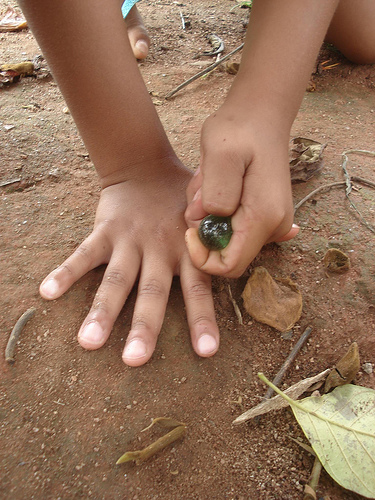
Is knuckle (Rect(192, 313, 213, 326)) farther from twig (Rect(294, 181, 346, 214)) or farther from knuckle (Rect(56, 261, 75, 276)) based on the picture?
twig (Rect(294, 181, 346, 214))

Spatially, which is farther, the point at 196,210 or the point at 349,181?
the point at 349,181

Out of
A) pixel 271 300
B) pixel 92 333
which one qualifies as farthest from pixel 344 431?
pixel 92 333

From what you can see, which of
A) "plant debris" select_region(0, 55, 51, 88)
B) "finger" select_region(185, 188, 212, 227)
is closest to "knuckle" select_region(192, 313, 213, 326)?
"finger" select_region(185, 188, 212, 227)

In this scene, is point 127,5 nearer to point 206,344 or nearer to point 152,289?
point 152,289

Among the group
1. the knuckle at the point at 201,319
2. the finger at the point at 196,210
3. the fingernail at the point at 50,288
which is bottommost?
the knuckle at the point at 201,319

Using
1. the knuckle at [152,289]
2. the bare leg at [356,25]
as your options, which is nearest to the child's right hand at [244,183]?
the knuckle at [152,289]

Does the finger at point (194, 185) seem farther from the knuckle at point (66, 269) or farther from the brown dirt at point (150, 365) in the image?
the knuckle at point (66, 269)
